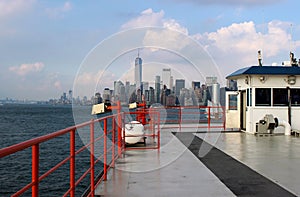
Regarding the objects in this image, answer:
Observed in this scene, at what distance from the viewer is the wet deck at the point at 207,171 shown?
457 cm

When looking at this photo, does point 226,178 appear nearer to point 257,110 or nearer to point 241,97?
point 257,110

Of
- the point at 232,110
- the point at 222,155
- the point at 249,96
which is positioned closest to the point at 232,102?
the point at 232,110

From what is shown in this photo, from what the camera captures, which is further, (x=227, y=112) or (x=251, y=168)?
(x=227, y=112)

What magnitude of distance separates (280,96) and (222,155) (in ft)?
17.8

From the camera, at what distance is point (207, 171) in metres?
→ 5.81

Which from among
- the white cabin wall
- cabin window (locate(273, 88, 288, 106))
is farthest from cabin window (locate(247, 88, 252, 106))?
cabin window (locate(273, 88, 288, 106))

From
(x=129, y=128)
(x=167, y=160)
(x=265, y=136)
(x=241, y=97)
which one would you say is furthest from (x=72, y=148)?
(x=241, y=97)

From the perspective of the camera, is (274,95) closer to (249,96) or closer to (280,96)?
(280,96)

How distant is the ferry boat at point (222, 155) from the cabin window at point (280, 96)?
35mm

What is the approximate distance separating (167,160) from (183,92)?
341cm

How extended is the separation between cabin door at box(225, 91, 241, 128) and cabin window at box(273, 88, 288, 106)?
1707mm

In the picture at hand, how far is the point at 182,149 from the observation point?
842 cm

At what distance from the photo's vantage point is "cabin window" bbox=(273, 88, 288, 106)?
11844 mm

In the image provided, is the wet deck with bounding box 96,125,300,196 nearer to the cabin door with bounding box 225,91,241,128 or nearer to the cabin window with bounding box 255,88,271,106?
the cabin window with bounding box 255,88,271,106
